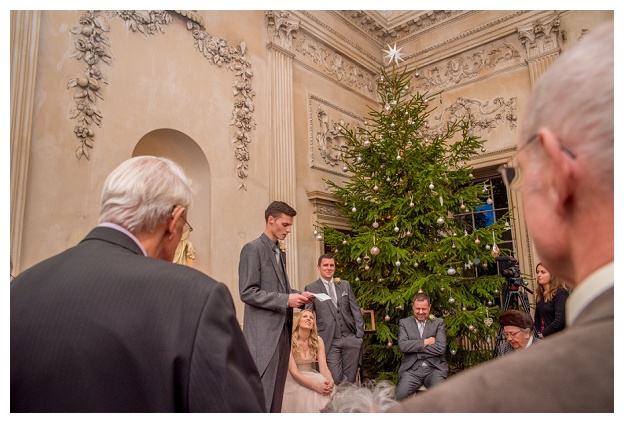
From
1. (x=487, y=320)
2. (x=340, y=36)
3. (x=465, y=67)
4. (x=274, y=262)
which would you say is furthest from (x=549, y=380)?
(x=465, y=67)

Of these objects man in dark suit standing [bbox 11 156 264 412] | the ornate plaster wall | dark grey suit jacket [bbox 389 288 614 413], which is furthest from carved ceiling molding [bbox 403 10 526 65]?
dark grey suit jacket [bbox 389 288 614 413]

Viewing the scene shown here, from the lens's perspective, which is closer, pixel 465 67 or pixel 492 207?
pixel 492 207

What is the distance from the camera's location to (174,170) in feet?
4.87

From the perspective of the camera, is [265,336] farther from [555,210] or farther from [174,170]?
[555,210]

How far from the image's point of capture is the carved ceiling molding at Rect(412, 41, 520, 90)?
1013 centimetres

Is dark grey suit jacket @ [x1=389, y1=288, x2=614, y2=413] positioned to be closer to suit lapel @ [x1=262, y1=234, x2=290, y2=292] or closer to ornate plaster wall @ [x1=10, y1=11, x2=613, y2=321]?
suit lapel @ [x1=262, y1=234, x2=290, y2=292]

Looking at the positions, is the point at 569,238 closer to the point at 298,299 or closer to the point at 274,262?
the point at 298,299

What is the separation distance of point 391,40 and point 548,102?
1188 centimetres

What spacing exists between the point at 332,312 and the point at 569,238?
5.60 metres

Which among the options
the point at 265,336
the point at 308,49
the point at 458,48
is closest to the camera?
the point at 265,336

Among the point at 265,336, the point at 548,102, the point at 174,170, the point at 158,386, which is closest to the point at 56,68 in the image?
the point at 265,336

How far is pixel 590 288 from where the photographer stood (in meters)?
0.54

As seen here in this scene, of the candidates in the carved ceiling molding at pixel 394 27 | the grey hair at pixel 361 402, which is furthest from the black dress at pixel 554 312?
the carved ceiling molding at pixel 394 27

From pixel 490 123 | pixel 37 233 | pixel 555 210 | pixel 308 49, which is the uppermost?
pixel 308 49
